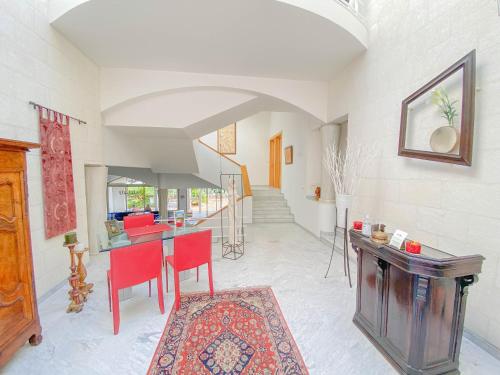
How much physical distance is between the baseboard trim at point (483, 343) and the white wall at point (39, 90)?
4335mm

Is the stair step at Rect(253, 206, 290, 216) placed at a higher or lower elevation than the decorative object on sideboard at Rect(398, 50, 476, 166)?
lower

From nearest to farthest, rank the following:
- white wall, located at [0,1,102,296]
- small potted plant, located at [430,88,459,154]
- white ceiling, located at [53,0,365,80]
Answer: small potted plant, located at [430,88,459,154] < white wall, located at [0,1,102,296] < white ceiling, located at [53,0,365,80]

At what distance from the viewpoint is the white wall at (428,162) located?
177 centimetres

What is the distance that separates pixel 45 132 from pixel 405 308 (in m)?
3.97

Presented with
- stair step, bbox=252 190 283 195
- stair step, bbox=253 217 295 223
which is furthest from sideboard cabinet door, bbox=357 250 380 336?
stair step, bbox=252 190 283 195

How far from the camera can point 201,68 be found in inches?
144

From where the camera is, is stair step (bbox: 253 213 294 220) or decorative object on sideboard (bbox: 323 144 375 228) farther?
stair step (bbox: 253 213 294 220)

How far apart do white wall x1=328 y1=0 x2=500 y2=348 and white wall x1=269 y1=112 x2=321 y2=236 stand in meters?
1.85

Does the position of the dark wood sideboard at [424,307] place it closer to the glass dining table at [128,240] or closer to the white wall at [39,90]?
the glass dining table at [128,240]

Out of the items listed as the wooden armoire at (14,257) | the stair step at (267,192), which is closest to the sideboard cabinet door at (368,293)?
the wooden armoire at (14,257)

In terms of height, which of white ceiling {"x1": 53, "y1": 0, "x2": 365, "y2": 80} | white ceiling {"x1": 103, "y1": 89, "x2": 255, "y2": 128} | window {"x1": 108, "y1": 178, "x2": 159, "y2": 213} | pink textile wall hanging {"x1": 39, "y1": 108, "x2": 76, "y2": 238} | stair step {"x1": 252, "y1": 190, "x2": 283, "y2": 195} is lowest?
window {"x1": 108, "y1": 178, "x2": 159, "y2": 213}

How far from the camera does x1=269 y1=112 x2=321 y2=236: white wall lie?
537 cm

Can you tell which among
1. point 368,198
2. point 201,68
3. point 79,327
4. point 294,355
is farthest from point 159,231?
point 368,198

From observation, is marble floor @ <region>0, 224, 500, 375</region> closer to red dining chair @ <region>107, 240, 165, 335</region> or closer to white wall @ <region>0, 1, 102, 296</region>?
red dining chair @ <region>107, 240, 165, 335</region>
